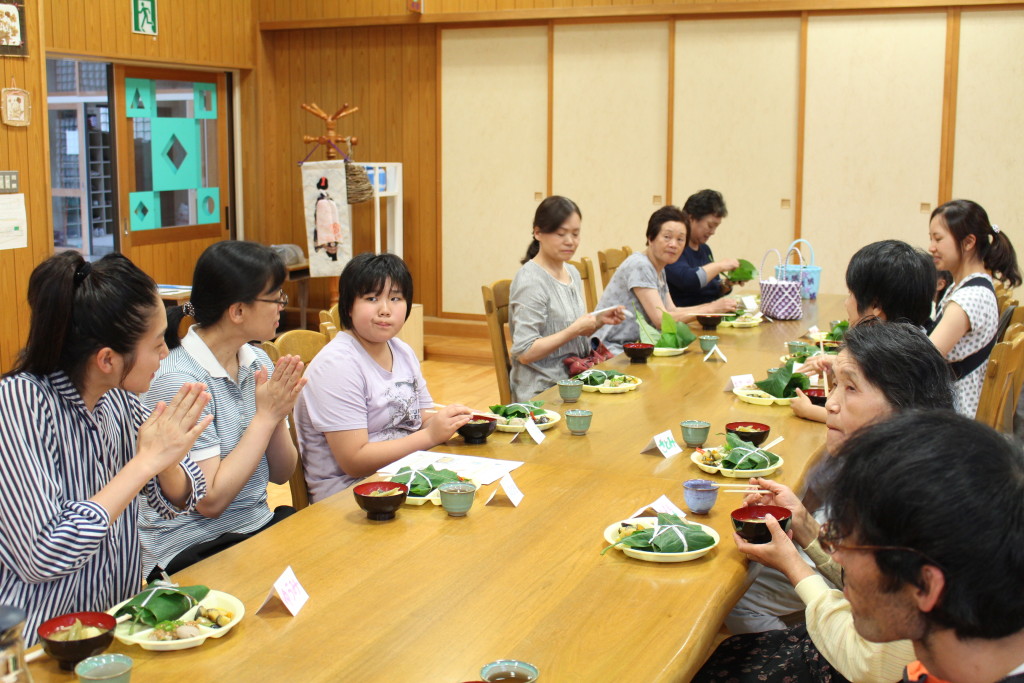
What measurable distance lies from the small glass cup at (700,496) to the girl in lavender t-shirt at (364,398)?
0.72 metres

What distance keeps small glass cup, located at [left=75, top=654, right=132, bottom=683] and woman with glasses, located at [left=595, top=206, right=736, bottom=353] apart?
10.8ft

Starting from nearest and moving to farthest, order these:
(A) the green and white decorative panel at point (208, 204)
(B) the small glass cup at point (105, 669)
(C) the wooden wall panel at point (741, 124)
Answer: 1. (B) the small glass cup at point (105, 669)
2. (C) the wooden wall panel at point (741, 124)
3. (A) the green and white decorative panel at point (208, 204)

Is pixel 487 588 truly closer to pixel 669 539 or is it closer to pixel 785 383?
pixel 669 539

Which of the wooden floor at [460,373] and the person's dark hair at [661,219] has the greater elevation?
the person's dark hair at [661,219]

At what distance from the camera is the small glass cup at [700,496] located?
7.19 feet

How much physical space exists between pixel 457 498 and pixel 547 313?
1.92 m

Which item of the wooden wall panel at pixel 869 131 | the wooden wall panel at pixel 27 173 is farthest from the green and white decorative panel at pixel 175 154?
the wooden wall panel at pixel 869 131

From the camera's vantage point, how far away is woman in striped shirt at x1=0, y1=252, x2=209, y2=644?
5.82 feet

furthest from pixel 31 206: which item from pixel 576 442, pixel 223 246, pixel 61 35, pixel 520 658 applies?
pixel 520 658

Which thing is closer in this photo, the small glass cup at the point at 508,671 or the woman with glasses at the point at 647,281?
the small glass cup at the point at 508,671

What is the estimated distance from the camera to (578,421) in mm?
2840

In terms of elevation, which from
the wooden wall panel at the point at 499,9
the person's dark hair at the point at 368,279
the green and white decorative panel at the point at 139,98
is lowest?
the person's dark hair at the point at 368,279

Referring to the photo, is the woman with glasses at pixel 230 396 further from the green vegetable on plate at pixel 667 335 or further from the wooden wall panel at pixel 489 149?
the wooden wall panel at pixel 489 149

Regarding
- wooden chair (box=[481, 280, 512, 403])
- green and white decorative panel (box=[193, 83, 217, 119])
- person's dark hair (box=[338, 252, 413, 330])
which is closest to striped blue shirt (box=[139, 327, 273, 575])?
person's dark hair (box=[338, 252, 413, 330])
